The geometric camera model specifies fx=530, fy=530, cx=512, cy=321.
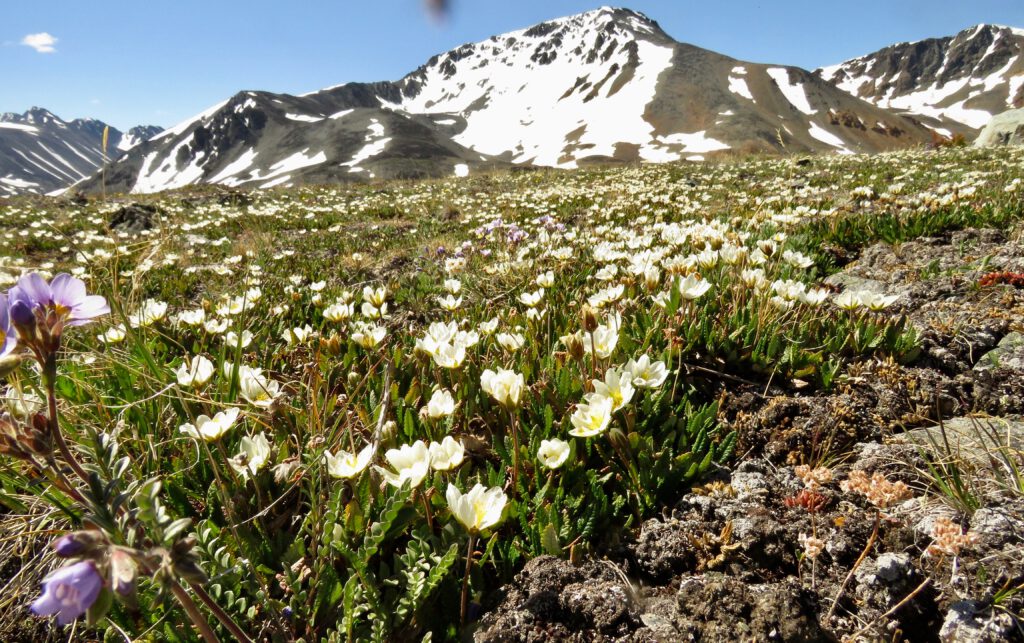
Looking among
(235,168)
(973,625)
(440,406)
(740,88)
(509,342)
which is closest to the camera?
(973,625)

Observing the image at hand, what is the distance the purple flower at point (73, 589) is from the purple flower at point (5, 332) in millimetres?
445

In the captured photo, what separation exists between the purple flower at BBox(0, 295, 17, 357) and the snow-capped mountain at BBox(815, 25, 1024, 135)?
14677cm

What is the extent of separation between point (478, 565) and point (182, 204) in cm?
1500

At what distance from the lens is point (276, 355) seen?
319 centimetres

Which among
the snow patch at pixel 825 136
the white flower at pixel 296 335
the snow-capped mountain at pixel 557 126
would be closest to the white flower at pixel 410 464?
the white flower at pixel 296 335

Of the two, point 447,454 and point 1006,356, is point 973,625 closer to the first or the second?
point 447,454

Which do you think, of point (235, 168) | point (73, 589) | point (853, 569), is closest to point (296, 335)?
point (73, 589)

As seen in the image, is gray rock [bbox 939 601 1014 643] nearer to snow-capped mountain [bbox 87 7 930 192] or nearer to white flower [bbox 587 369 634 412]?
white flower [bbox 587 369 634 412]

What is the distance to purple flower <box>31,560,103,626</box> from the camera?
70 centimetres

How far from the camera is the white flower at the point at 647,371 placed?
199cm

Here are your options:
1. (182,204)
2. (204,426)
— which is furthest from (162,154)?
(204,426)

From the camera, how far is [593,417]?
6.10 feet

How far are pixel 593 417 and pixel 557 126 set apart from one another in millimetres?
101316

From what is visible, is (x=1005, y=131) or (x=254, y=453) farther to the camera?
(x=1005, y=131)
